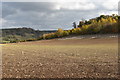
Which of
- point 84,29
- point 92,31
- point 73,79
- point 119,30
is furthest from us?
point 84,29

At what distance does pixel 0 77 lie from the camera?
1108cm

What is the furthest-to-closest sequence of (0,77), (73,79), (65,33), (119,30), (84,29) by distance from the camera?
(65,33)
(84,29)
(119,30)
(0,77)
(73,79)

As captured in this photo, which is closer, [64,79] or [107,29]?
[64,79]

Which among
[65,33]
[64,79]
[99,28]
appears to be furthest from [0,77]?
[65,33]

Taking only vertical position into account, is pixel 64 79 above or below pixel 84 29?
below

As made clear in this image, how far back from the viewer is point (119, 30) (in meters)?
84.7

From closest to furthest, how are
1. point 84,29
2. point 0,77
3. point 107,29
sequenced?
point 0,77
point 107,29
point 84,29

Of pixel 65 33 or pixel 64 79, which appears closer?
pixel 64 79

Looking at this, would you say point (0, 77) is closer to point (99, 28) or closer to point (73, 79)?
point (73, 79)

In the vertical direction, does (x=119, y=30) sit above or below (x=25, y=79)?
above

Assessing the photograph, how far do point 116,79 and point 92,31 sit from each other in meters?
92.1

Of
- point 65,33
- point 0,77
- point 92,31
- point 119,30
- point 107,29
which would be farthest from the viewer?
point 65,33

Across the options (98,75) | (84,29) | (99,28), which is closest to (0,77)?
(98,75)

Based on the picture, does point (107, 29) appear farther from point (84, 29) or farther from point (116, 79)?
point (116, 79)
